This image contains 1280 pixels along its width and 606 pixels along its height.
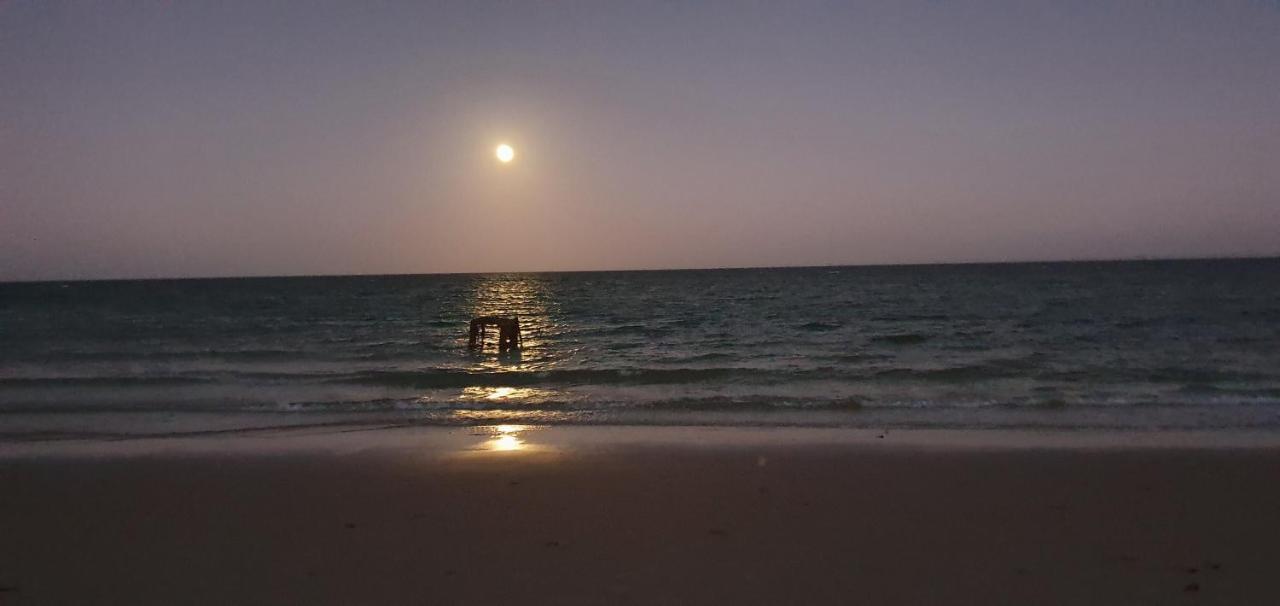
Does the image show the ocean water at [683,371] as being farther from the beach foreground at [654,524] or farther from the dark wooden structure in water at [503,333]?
the beach foreground at [654,524]

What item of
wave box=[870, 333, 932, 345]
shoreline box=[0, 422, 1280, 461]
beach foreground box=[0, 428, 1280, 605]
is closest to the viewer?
beach foreground box=[0, 428, 1280, 605]

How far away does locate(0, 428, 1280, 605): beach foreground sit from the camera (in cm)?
565

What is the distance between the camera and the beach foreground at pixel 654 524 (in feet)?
18.5

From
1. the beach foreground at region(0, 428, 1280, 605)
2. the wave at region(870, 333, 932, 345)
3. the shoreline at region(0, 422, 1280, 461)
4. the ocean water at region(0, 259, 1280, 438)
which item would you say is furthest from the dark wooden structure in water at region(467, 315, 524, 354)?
the beach foreground at region(0, 428, 1280, 605)

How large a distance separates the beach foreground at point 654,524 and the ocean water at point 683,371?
3.35 metres

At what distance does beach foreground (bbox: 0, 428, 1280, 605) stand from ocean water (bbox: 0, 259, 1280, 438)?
3.35 m

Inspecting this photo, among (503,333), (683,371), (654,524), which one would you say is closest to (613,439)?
(654,524)

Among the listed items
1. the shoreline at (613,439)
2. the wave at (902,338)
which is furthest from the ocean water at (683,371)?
the shoreline at (613,439)

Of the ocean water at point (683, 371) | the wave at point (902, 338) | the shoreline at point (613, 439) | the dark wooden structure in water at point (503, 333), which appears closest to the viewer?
the shoreline at point (613, 439)

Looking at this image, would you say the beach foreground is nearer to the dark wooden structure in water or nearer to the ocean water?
the ocean water

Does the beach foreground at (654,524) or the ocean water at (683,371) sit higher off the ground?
the beach foreground at (654,524)

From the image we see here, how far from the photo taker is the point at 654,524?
709cm

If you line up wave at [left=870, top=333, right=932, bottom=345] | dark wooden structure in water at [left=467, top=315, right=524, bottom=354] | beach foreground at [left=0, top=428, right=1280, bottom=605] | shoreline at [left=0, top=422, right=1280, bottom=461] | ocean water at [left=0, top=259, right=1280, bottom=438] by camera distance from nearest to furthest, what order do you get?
beach foreground at [left=0, top=428, right=1280, bottom=605], shoreline at [left=0, top=422, right=1280, bottom=461], ocean water at [left=0, top=259, right=1280, bottom=438], dark wooden structure in water at [left=467, top=315, right=524, bottom=354], wave at [left=870, top=333, right=932, bottom=345]

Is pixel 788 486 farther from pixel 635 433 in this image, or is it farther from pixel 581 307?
pixel 581 307
